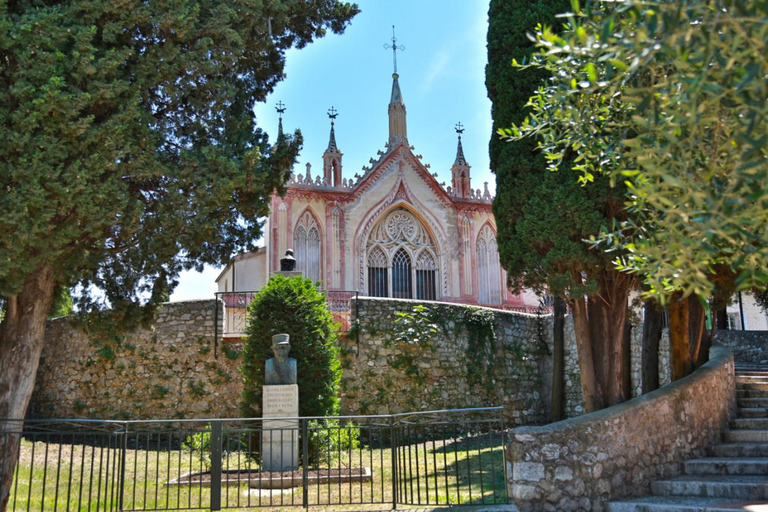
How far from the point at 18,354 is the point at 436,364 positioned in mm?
10843

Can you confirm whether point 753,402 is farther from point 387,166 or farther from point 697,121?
point 387,166

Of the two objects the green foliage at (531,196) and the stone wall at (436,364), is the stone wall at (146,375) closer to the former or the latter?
the stone wall at (436,364)

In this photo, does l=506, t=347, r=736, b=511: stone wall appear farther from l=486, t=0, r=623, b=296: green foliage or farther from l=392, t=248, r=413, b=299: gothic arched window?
l=392, t=248, r=413, b=299: gothic arched window

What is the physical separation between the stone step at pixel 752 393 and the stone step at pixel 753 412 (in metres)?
0.93

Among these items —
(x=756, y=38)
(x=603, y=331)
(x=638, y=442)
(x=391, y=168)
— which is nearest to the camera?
(x=756, y=38)

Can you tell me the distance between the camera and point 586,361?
11.1 meters

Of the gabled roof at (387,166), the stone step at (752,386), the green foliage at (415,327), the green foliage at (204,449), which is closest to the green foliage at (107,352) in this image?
the green foliage at (204,449)

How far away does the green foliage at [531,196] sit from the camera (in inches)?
401

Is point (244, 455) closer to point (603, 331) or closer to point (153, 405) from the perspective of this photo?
point (153, 405)

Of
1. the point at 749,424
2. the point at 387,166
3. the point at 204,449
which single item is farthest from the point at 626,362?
the point at 387,166

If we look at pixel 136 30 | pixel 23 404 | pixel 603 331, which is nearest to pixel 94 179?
pixel 136 30

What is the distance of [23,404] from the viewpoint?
8.27m

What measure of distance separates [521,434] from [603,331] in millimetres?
4303

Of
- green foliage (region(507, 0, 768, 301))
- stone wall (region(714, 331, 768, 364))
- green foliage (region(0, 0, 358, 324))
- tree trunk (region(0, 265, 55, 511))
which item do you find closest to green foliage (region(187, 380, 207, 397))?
green foliage (region(0, 0, 358, 324))
